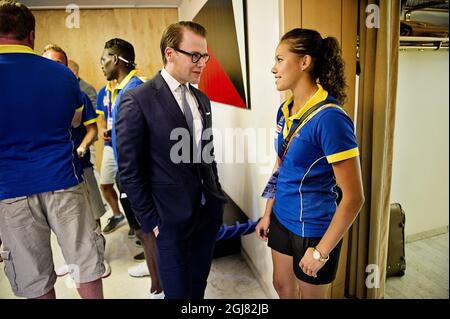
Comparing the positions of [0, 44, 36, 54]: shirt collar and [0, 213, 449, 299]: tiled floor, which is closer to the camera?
[0, 44, 36, 54]: shirt collar

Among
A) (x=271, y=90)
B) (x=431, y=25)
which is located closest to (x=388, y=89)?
(x=431, y=25)

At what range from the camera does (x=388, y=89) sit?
1186 millimetres

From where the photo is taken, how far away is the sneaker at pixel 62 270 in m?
1.15

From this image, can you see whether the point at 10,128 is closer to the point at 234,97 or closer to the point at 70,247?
the point at 70,247

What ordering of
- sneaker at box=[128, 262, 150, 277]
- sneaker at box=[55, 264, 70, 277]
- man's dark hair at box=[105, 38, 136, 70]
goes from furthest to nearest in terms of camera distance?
sneaker at box=[128, 262, 150, 277]
sneaker at box=[55, 264, 70, 277]
man's dark hair at box=[105, 38, 136, 70]

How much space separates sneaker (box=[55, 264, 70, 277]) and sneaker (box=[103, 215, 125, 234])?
197mm

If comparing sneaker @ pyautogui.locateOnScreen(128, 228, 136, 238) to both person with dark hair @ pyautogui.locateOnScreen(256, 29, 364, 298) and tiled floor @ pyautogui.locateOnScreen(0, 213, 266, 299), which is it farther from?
person with dark hair @ pyautogui.locateOnScreen(256, 29, 364, 298)

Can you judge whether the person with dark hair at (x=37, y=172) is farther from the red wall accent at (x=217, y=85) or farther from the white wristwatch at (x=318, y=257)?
the white wristwatch at (x=318, y=257)

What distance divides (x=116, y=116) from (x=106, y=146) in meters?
0.14

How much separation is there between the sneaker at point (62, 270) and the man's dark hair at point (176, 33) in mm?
912

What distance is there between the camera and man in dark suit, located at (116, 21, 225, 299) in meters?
1.01

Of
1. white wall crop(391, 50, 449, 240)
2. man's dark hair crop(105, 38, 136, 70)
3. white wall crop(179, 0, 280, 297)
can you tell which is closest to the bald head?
man's dark hair crop(105, 38, 136, 70)
